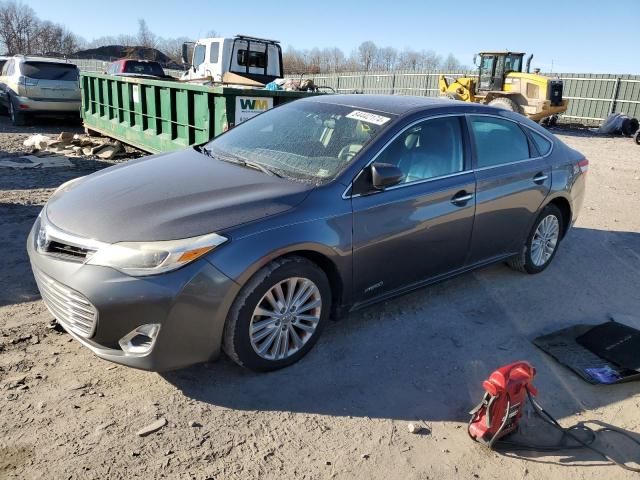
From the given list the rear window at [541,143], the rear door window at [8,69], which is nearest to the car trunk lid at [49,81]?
the rear door window at [8,69]

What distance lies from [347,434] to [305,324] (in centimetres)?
77

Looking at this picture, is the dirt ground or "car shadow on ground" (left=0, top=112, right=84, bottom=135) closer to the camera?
→ the dirt ground

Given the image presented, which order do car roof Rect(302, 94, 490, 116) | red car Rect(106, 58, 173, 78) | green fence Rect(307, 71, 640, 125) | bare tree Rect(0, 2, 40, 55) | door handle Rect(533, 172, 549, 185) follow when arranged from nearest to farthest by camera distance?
car roof Rect(302, 94, 490, 116), door handle Rect(533, 172, 549, 185), red car Rect(106, 58, 173, 78), green fence Rect(307, 71, 640, 125), bare tree Rect(0, 2, 40, 55)

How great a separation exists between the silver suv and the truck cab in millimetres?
2941

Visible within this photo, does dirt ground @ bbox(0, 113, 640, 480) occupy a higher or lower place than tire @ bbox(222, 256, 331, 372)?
lower

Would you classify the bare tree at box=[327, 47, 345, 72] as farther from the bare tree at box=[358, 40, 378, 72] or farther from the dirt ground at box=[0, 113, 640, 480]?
the dirt ground at box=[0, 113, 640, 480]

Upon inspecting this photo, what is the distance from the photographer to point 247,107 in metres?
6.99

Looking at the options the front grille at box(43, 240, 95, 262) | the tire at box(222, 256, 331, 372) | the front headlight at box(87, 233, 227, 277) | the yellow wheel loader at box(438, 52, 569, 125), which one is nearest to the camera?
the front headlight at box(87, 233, 227, 277)

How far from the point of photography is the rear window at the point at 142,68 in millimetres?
15680

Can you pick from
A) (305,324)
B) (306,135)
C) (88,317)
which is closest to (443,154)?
(306,135)

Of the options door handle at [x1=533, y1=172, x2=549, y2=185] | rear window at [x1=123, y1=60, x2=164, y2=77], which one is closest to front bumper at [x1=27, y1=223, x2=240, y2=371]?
→ door handle at [x1=533, y1=172, x2=549, y2=185]

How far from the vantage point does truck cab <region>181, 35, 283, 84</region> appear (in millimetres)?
14320

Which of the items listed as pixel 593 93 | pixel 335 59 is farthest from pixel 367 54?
pixel 593 93

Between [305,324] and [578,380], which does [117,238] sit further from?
[578,380]
